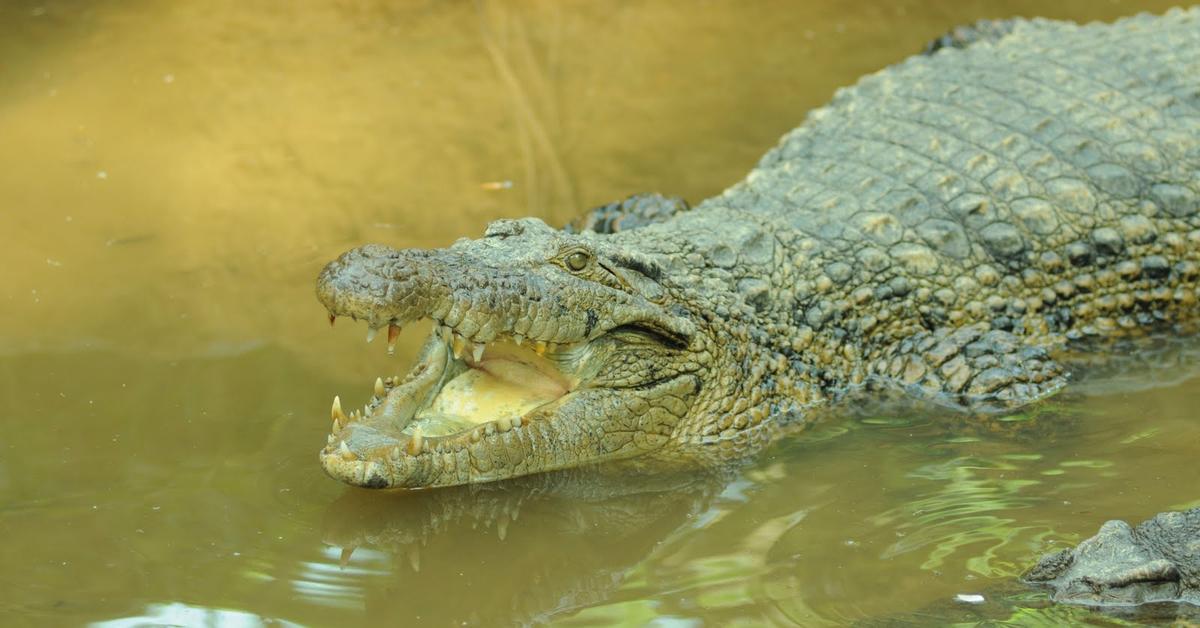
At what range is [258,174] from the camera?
7.34 m

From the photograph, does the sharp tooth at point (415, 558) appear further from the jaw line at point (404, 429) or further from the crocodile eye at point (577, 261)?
the crocodile eye at point (577, 261)

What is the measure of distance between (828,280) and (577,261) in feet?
4.21

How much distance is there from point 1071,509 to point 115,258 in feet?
14.3

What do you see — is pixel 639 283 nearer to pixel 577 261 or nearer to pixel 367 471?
pixel 577 261

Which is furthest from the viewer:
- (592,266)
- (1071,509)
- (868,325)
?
(868,325)

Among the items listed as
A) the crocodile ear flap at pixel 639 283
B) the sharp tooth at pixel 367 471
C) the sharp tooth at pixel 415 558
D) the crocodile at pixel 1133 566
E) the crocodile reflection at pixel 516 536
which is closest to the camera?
the crocodile at pixel 1133 566

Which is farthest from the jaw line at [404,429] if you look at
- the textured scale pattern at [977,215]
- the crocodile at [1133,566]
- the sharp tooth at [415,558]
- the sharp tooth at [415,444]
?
the crocodile at [1133,566]

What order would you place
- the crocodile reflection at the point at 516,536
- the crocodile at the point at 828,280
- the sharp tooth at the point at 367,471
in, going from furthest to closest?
the crocodile at the point at 828,280
the sharp tooth at the point at 367,471
the crocodile reflection at the point at 516,536

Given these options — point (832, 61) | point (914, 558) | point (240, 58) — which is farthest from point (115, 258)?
point (832, 61)

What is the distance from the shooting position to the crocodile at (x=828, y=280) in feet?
16.3

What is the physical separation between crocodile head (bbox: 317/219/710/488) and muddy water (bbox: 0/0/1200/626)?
0.18 m

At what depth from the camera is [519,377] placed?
5.31 m

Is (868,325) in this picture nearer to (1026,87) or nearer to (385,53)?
(1026,87)

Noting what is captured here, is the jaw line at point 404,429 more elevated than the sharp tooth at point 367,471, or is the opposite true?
the jaw line at point 404,429
